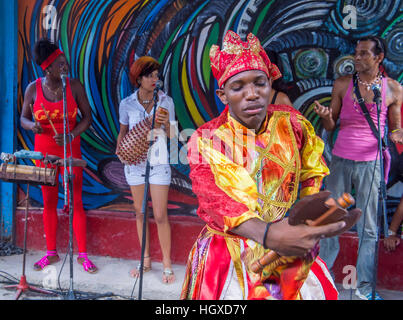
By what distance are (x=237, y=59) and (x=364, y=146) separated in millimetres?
2606

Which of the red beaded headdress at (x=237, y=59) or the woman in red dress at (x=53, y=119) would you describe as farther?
the woman in red dress at (x=53, y=119)

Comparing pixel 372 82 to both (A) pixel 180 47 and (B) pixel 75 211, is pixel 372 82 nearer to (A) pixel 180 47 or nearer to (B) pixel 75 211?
(A) pixel 180 47

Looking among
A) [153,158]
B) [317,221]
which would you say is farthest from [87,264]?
[317,221]

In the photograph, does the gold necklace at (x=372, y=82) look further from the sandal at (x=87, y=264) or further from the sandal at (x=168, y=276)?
the sandal at (x=87, y=264)

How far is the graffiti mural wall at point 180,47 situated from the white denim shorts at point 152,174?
579 millimetres

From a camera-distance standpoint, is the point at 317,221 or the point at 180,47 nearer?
the point at 317,221

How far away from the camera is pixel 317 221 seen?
1.21 meters

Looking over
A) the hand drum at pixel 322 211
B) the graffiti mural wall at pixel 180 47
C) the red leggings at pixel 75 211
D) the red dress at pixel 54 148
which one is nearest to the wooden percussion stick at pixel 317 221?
the hand drum at pixel 322 211

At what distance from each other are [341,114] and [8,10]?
14.2ft

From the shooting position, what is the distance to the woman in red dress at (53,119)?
4.37m

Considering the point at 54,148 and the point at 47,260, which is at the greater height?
the point at 54,148

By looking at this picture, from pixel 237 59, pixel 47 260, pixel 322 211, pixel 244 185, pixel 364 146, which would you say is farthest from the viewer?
pixel 47 260

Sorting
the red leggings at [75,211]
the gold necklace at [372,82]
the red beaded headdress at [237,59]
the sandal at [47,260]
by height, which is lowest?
the sandal at [47,260]
